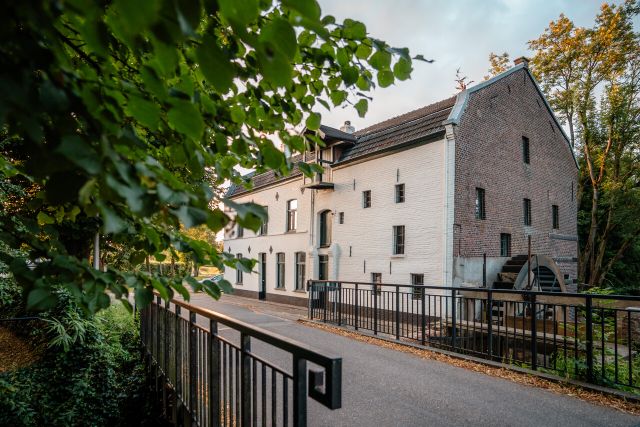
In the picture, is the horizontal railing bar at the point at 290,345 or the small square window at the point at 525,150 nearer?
the horizontal railing bar at the point at 290,345

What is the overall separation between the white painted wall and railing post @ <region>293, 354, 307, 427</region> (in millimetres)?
12066

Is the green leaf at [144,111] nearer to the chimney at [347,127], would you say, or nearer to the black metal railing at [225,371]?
the black metal railing at [225,371]

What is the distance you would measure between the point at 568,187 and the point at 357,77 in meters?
22.1

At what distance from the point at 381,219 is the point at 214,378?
13.0 metres

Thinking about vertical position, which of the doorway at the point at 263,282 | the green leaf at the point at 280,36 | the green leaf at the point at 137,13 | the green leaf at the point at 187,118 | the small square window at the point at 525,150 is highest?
the small square window at the point at 525,150

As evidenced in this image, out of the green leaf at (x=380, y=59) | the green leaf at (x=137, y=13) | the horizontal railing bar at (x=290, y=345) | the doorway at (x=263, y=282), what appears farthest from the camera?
the doorway at (x=263, y=282)

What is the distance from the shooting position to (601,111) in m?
22.8

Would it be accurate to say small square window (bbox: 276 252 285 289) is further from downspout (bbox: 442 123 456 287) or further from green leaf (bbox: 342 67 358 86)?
green leaf (bbox: 342 67 358 86)

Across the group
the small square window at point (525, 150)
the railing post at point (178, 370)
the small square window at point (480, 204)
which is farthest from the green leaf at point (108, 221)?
the small square window at point (525, 150)

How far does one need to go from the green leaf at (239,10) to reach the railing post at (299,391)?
1.52m

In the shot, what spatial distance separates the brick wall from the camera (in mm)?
14055

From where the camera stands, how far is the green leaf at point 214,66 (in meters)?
0.97

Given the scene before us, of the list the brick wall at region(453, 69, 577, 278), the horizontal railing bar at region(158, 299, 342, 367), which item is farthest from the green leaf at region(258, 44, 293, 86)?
the brick wall at region(453, 69, 577, 278)

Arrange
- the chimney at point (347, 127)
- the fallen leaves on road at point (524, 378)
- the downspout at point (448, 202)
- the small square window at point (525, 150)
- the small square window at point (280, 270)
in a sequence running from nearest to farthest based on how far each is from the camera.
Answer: the fallen leaves on road at point (524, 378) → the downspout at point (448, 202) → the small square window at point (525, 150) → the chimney at point (347, 127) → the small square window at point (280, 270)
